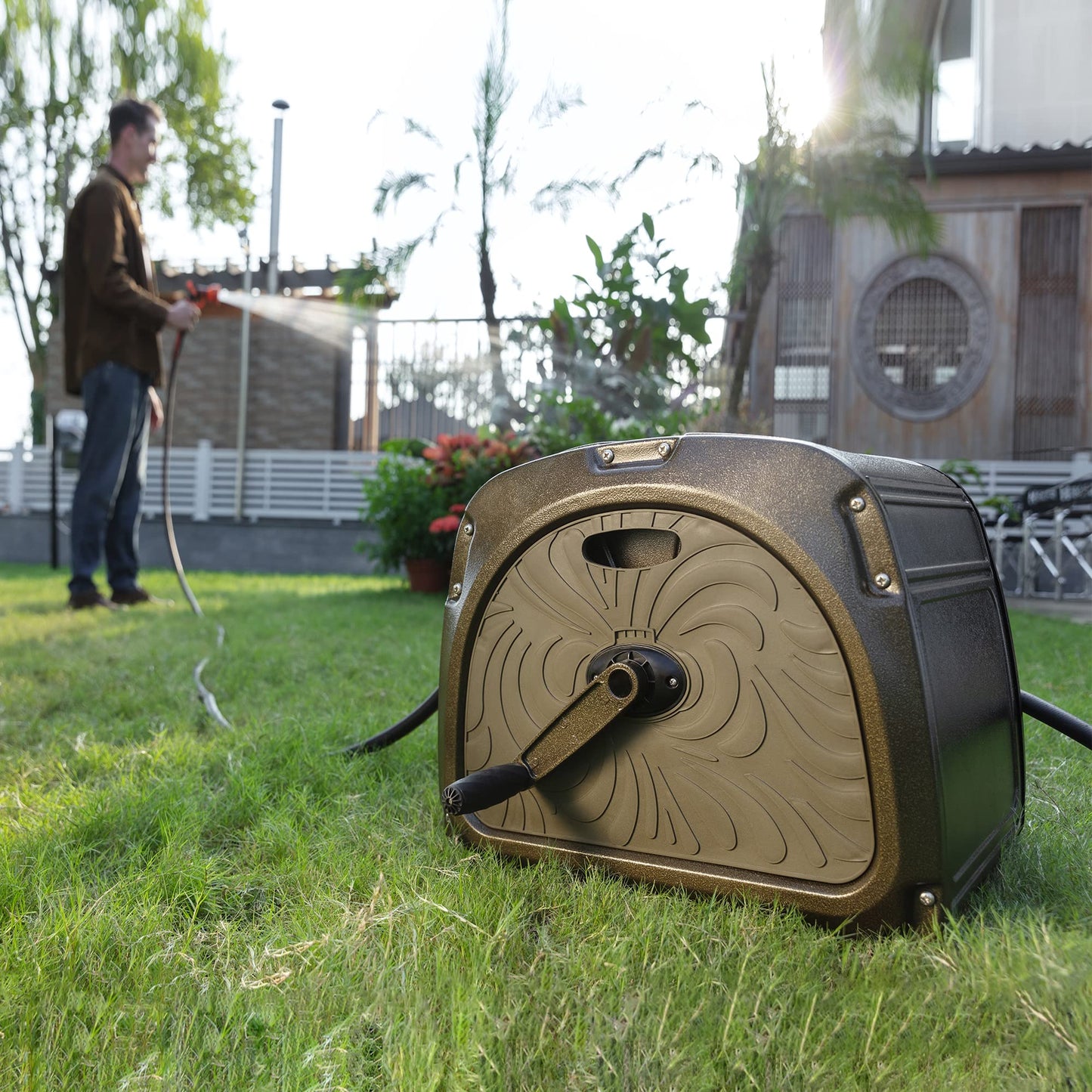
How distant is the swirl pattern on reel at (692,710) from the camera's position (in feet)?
3.30

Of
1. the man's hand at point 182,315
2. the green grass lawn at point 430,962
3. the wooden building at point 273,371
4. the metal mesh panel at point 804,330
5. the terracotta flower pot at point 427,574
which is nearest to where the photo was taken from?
the green grass lawn at point 430,962

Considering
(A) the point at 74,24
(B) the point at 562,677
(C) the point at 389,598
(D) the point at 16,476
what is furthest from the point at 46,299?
(B) the point at 562,677

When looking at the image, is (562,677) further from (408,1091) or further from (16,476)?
(16,476)

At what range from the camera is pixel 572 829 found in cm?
120

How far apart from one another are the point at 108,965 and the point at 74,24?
65.0 ft

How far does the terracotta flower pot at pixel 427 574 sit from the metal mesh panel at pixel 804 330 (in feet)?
15.1

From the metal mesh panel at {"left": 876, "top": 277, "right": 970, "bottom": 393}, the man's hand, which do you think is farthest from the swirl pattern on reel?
the metal mesh panel at {"left": 876, "top": 277, "right": 970, "bottom": 393}

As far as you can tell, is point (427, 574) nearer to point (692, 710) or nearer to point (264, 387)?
point (692, 710)

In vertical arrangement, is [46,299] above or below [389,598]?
above

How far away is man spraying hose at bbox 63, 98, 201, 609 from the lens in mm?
4148

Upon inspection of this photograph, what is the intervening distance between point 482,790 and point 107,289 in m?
3.77

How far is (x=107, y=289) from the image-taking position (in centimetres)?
411

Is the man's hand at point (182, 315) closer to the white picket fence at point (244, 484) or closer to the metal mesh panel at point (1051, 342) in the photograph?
the white picket fence at point (244, 484)

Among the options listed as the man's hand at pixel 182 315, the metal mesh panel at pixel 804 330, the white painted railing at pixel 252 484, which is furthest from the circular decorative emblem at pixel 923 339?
the man's hand at pixel 182 315
